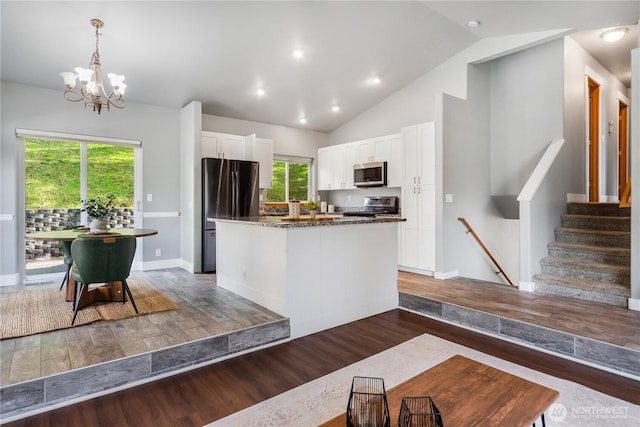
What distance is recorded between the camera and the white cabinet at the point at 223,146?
5.56 m

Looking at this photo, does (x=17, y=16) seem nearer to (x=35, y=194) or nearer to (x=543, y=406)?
(x=35, y=194)

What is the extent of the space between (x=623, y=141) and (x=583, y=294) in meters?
4.85

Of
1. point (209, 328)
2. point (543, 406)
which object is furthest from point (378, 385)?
point (209, 328)

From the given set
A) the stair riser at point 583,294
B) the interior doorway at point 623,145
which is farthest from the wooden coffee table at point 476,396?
the interior doorway at point 623,145

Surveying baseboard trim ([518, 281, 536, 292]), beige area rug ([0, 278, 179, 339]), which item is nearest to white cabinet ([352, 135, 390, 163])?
baseboard trim ([518, 281, 536, 292])

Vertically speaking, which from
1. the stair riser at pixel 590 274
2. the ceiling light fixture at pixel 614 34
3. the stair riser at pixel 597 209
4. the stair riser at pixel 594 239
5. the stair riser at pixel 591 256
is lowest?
the stair riser at pixel 590 274

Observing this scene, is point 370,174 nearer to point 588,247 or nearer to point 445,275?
point 445,275

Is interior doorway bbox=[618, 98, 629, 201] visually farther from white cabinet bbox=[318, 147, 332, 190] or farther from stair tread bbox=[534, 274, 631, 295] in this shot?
white cabinet bbox=[318, 147, 332, 190]

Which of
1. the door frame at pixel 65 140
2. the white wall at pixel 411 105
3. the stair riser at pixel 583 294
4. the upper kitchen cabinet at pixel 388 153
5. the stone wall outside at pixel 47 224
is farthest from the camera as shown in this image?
the upper kitchen cabinet at pixel 388 153

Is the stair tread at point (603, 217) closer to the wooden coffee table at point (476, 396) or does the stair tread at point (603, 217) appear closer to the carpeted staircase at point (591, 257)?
the carpeted staircase at point (591, 257)

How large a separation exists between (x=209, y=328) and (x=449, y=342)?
83.6 inches

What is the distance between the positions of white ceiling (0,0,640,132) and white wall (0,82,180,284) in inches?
9.4

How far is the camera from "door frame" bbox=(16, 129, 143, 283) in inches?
179

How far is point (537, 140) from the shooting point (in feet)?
16.6
